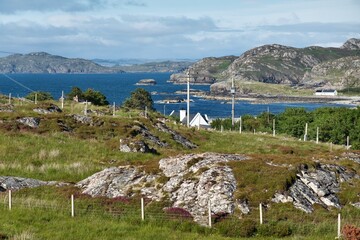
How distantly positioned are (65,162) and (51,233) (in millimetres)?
17475

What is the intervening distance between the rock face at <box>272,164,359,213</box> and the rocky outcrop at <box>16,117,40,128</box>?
30806 millimetres

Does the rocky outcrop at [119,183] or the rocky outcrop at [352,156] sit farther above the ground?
the rocky outcrop at [119,183]

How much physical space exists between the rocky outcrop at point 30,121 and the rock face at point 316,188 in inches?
1213

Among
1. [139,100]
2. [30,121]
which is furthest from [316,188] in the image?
[139,100]

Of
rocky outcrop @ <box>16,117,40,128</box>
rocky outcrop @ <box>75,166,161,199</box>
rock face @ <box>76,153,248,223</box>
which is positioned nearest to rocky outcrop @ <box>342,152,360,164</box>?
rock face @ <box>76,153,248,223</box>

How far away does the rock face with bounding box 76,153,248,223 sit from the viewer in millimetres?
25047

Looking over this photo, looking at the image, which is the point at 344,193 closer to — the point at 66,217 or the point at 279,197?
the point at 279,197

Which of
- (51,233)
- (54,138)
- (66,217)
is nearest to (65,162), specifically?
(54,138)

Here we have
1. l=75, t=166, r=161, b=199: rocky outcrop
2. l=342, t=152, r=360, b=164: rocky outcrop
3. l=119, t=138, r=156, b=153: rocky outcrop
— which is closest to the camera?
l=75, t=166, r=161, b=199: rocky outcrop

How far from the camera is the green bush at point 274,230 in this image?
2158 centimetres

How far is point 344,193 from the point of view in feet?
89.6

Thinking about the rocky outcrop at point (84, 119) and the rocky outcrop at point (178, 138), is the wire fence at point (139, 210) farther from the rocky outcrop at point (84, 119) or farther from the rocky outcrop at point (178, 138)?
the rocky outcrop at point (178, 138)

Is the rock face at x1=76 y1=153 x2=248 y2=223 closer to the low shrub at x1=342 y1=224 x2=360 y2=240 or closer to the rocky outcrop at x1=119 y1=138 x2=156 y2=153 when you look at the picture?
the low shrub at x1=342 y1=224 x2=360 y2=240

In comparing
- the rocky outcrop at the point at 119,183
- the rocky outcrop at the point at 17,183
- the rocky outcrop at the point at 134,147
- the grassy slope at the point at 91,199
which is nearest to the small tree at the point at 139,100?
the grassy slope at the point at 91,199
